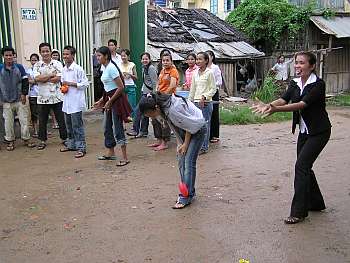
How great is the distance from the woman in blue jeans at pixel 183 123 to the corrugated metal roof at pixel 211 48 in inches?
398

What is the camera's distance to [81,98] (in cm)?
692

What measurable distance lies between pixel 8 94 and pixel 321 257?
5.57 meters

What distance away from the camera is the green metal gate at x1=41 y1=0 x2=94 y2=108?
31.1 feet

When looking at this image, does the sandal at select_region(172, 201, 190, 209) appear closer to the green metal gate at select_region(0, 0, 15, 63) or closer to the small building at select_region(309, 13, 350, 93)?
the green metal gate at select_region(0, 0, 15, 63)

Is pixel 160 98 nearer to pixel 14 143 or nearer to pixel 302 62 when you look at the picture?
pixel 302 62

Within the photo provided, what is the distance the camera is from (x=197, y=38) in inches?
642

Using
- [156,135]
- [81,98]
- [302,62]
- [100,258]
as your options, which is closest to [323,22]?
[156,135]

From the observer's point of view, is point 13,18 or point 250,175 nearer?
point 250,175

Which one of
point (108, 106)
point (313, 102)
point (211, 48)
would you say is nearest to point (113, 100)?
point (108, 106)

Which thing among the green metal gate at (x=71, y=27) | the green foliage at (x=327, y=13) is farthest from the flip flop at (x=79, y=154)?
the green foliage at (x=327, y=13)

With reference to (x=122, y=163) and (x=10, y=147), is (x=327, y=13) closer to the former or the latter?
(x=122, y=163)

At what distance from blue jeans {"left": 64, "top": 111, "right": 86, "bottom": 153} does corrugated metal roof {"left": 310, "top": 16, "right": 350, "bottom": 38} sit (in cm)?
1158

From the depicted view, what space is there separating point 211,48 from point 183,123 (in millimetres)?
11812

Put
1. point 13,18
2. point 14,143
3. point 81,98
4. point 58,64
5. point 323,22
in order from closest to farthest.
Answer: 1. point 81,98
2. point 58,64
3. point 14,143
4. point 13,18
5. point 323,22
